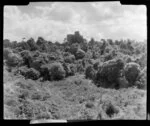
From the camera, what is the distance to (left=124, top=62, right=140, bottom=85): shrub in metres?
7.17

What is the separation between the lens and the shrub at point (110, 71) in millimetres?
7289

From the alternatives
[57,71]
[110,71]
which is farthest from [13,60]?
[110,71]

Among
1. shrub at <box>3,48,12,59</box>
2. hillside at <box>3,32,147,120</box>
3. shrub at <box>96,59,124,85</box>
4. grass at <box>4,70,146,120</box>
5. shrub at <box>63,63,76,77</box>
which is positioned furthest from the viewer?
shrub at <box>63,63,76,77</box>

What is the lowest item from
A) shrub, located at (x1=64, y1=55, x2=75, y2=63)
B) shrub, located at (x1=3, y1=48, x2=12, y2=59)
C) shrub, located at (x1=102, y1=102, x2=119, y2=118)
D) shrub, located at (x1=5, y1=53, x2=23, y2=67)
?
shrub, located at (x1=102, y1=102, x2=119, y2=118)

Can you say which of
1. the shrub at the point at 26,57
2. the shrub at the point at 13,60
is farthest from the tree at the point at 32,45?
the shrub at the point at 13,60

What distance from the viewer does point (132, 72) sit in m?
7.24

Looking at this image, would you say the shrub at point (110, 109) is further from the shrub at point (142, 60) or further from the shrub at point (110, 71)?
the shrub at point (142, 60)

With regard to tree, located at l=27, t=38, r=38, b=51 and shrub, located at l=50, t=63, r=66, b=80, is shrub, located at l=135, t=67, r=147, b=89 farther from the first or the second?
tree, located at l=27, t=38, r=38, b=51

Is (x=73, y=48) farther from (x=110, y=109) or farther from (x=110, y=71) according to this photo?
(x=110, y=109)

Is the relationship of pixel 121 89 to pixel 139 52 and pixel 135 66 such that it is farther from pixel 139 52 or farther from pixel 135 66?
pixel 139 52

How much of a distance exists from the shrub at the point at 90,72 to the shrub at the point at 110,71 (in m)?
0.15

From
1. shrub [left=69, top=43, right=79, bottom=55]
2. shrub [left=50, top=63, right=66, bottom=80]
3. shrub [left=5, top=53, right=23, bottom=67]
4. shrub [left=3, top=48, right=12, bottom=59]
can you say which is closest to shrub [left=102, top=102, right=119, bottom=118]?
shrub [left=50, top=63, right=66, bottom=80]

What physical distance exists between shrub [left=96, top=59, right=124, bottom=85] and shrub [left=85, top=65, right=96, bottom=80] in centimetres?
15

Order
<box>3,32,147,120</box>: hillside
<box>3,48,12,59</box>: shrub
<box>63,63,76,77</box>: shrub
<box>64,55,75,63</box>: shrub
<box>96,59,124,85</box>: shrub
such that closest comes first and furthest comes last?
<box>3,32,147,120</box>: hillside
<box>3,48,12,59</box>: shrub
<box>96,59,124,85</box>: shrub
<box>63,63,76,77</box>: shrub
<box>64,55,75,63</box>: shrub
